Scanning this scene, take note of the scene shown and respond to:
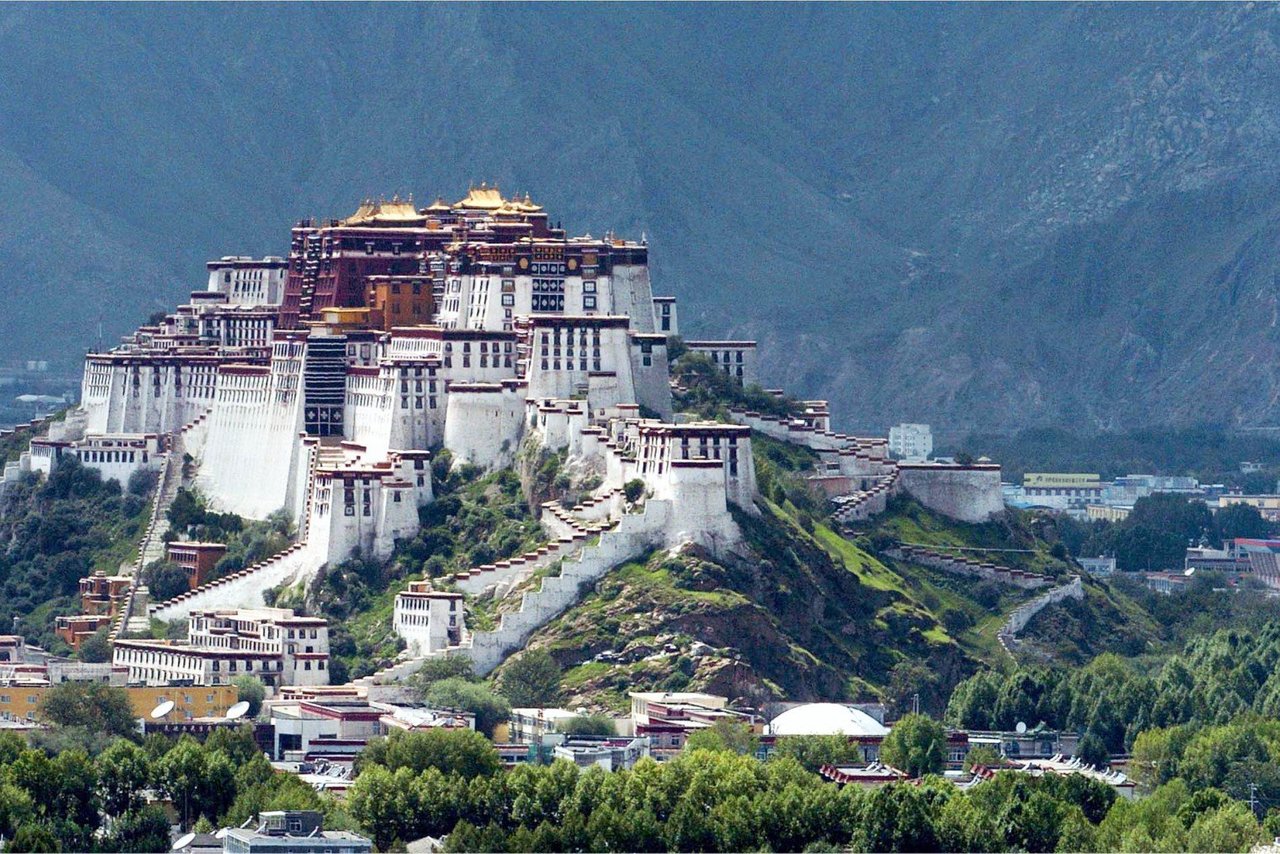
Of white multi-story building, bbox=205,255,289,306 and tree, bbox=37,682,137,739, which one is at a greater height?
white multi-story building, bbox=205,255,289,306

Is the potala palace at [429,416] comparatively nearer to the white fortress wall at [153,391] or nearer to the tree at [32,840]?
the white fortress wall at [153,391]

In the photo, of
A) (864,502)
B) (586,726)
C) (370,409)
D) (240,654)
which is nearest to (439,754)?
(586,726)

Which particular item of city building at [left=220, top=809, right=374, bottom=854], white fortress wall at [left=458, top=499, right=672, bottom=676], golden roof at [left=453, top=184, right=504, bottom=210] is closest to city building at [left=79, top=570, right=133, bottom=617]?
white fortress wall at [left=458, top=499, right=672, bottom=676]

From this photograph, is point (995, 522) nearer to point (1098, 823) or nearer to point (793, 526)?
point (793, 526)

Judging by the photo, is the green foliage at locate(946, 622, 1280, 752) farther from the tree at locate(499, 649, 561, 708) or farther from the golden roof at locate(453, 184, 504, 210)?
the golden roof at locate(453, 184, 504, 210)

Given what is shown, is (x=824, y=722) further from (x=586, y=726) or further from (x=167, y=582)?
(x=167, y=582)

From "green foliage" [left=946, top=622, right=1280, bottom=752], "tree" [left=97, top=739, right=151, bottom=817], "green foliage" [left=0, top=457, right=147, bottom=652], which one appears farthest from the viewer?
"green foliage" [left=0, top=457, right=147, bottom=652]
